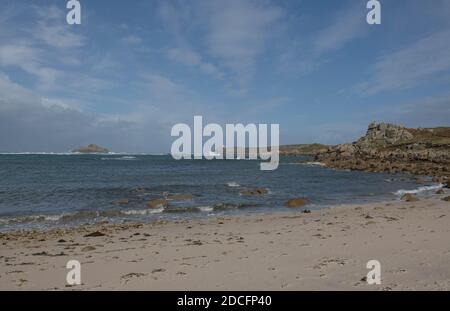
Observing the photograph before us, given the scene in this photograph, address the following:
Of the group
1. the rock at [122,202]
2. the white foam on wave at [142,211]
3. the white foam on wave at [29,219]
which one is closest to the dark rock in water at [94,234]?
the white foam on wave at [29,219]

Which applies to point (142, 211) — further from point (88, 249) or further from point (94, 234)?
point (88, 249)

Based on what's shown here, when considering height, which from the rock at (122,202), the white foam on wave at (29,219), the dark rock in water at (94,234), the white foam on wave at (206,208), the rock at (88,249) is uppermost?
the rock at (88,249)

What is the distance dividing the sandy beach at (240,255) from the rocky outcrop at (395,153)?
3845cm

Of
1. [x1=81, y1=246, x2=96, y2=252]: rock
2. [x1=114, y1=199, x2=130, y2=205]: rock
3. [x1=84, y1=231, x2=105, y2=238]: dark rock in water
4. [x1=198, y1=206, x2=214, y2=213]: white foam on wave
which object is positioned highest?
[x1=81, y1=246, x2=96, y2=252]: rock

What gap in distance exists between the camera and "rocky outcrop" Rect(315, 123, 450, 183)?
70.3 metres

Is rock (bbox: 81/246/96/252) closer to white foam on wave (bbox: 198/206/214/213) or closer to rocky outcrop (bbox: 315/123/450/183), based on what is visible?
white foam on wave (bbox: 198/206/214/213)

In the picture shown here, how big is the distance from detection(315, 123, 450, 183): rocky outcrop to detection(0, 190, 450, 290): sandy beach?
126ft

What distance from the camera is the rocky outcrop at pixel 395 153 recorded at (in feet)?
230

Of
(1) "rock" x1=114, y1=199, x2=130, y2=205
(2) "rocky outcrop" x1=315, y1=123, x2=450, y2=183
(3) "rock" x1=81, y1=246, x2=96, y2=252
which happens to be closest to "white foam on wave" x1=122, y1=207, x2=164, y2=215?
(1) "rock" x1=114, y1=199, x2=130, y2=205

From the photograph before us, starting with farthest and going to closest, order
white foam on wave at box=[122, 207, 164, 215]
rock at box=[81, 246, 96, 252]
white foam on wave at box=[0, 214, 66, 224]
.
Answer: white foam on wave at box=[122, 207, 164, 215], white foam on wave at box=[0, 214, 66, 224], rock at box=[81, 246, 96, 252]

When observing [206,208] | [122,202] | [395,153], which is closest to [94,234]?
[206,208]

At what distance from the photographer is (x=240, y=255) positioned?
12.1 metres

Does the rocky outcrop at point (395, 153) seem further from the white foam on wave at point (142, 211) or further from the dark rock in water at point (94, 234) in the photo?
the dark rock in water at point (94, 234)

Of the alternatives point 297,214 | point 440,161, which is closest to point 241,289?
point 297,214
